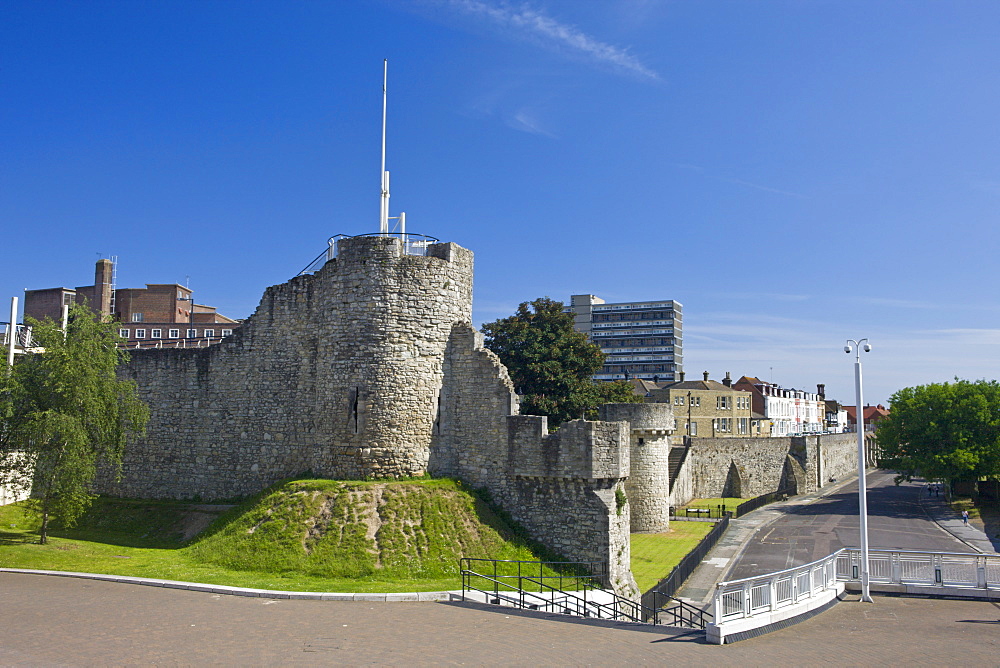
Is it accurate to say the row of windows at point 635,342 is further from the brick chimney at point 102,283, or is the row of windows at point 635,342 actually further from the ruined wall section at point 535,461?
the ruined wall section at point 535,461

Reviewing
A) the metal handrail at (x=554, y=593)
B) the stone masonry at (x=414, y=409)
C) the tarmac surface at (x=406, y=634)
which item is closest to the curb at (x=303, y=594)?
the tarmac surface at (x=406, y=634)

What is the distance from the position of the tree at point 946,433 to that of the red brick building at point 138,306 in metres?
54.2

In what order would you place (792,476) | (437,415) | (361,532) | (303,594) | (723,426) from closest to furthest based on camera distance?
(303,594) < (361,532) < (437,415) < (792,476) < (723,426)

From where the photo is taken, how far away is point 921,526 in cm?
4806

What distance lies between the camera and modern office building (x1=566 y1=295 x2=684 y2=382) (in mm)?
147750

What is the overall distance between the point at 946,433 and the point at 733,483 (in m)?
18.5

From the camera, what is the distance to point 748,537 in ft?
146

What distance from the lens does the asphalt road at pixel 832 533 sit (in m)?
37.0

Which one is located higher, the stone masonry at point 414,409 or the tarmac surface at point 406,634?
the stone masonry at point 414,409

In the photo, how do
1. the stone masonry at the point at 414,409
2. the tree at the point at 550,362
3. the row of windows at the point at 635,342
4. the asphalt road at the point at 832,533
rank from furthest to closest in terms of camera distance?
1. the row of windows at the point at 635,342
2. the tree at the point at 550,362
3. the asphalt road at the point at 832,533
4. the stone masonry at the point at 414,409

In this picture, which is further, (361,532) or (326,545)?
(361,532)

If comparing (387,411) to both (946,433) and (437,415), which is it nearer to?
(437,415)

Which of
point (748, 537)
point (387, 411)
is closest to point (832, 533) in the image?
point (748, 537)

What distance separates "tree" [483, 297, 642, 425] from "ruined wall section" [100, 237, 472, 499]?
1816 cm
